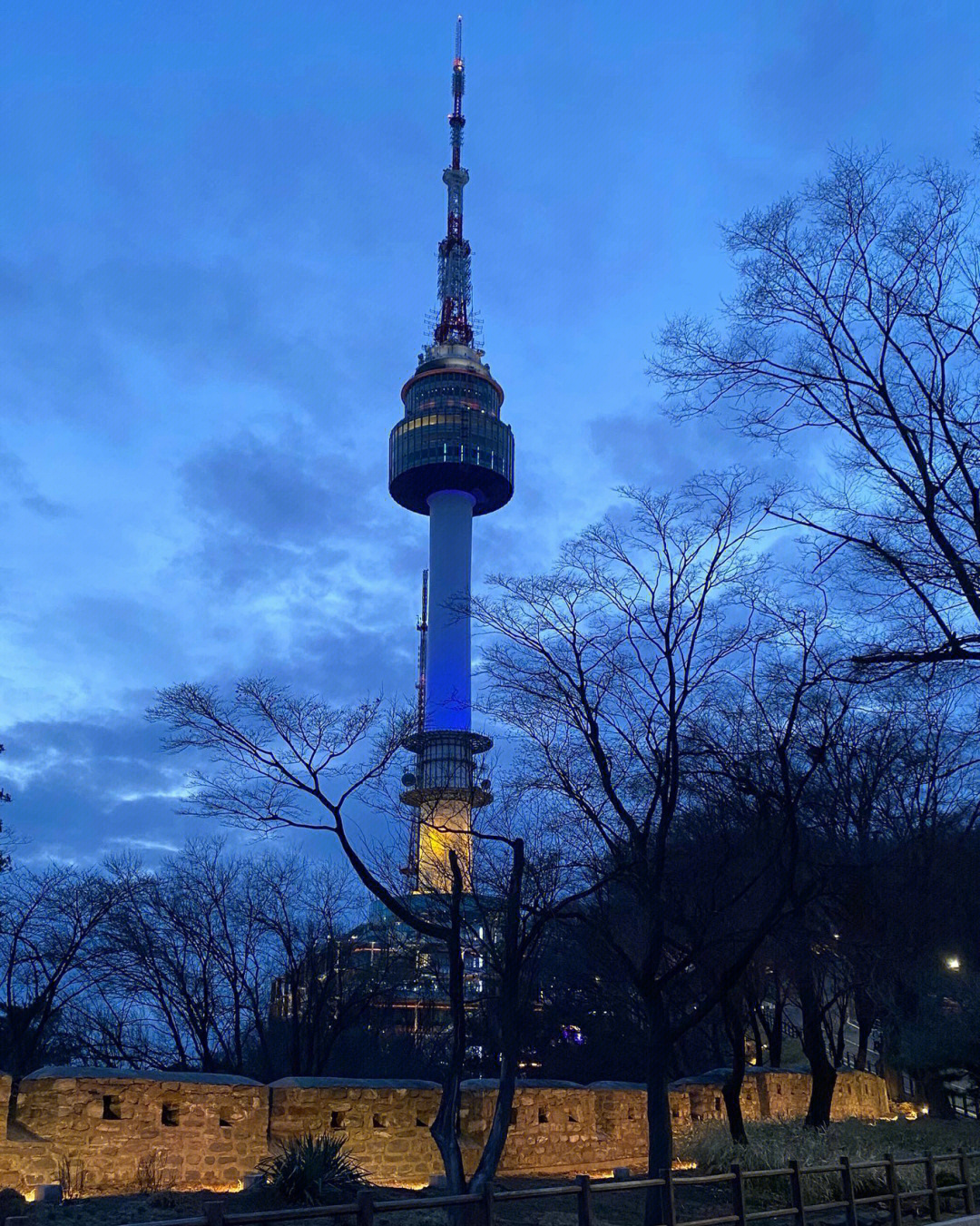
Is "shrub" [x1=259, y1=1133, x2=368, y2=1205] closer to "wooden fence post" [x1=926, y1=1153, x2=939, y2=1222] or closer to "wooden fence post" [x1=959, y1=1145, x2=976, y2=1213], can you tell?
"wooden fence post" [x1=926, y1=1153, x2=939, y2=1222]

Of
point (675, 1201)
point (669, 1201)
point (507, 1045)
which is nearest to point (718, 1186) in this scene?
point (675, 1201)

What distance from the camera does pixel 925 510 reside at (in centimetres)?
962

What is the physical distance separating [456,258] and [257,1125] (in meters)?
102

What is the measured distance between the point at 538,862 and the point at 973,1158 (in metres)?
7.23

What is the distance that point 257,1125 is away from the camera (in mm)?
13609

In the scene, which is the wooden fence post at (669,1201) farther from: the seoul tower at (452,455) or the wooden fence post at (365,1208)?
the seoul tower at (452,455)

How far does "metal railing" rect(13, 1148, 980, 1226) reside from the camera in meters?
6.80

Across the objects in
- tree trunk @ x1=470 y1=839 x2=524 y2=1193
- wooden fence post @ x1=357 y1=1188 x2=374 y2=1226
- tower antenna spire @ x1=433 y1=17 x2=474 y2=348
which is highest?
tower antenna spire @ x1=433 y1=17 x2=474 y2=348

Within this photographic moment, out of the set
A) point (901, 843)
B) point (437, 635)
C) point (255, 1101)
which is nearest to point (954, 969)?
point (901, 843)

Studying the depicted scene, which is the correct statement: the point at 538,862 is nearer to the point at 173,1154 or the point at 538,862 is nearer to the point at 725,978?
the point at 725,978

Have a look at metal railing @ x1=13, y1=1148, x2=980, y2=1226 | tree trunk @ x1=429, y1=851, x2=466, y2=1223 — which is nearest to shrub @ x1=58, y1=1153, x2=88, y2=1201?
metal railing @ x1=13, y1=1148, x2=980, y2=1226

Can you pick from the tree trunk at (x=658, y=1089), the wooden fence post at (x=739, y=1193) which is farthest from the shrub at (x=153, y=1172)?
the wooden fence post at (x=739, y=1193)

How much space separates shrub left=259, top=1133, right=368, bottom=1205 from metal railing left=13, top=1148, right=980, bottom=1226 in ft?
1.26

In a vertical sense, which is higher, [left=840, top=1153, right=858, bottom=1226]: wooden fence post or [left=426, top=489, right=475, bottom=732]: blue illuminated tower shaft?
[left=426, top=489, right=475, bottom=732]: blue illuminated tower shaft
